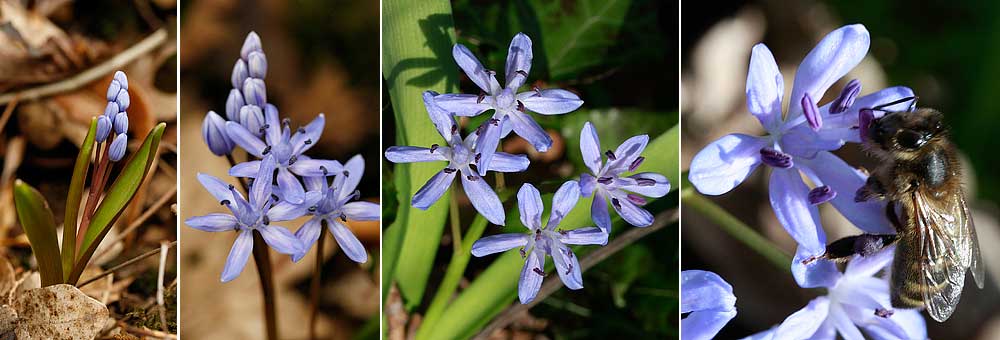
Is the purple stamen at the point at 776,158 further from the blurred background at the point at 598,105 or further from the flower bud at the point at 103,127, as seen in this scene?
the flower bud at the point at 103,127

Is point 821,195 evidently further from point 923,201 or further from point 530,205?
point 530,205

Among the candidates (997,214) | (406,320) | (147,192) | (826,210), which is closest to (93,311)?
(147,192)

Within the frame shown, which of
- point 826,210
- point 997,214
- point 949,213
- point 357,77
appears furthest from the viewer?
point 997,214

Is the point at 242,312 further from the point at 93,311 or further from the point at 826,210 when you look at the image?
the point at 826,210

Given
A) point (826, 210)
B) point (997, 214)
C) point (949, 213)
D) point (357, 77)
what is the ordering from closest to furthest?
point (949, 213) < point (357, 77) < point (826, 210) < point (997, 214)

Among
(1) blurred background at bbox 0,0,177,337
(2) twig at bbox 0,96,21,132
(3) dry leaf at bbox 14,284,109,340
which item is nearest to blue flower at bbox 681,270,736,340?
(1) blurred background at bbox 0,0,177,337

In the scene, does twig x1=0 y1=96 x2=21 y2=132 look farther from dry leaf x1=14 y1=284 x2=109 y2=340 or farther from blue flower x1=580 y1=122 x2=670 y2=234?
blue flower x1=580 y1=122 x2=670 y2=234

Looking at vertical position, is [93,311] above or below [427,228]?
below
